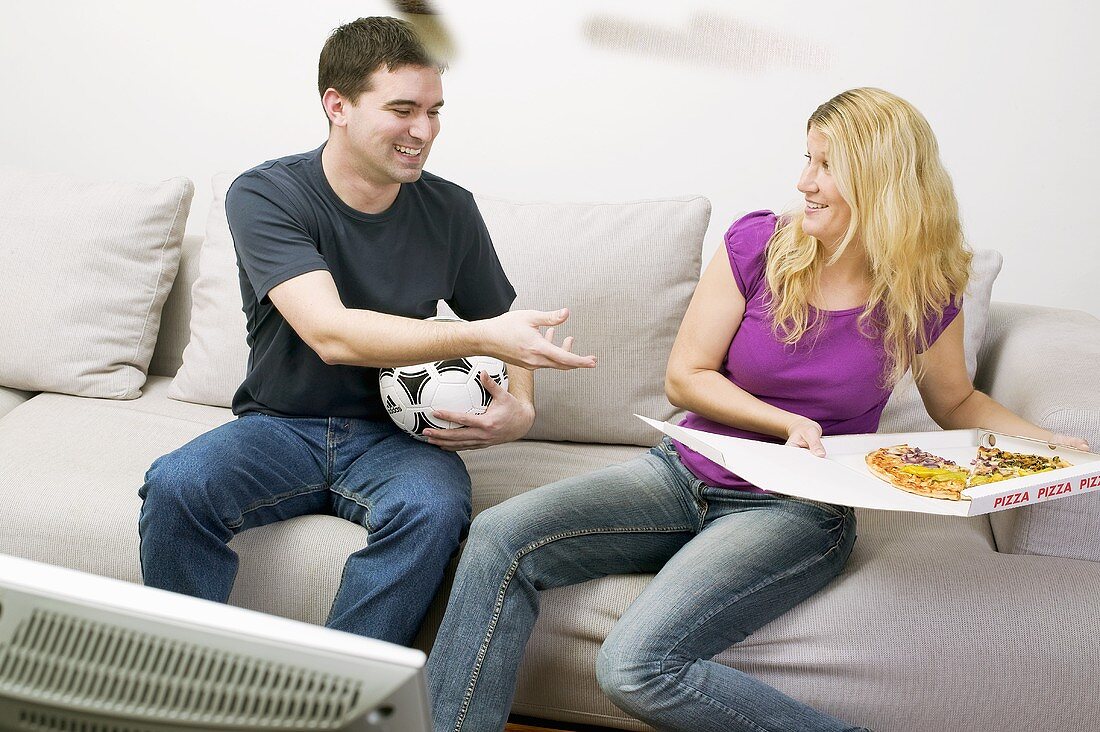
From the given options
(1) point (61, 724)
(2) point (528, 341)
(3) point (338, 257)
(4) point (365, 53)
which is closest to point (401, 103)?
(4) point (365, 53)

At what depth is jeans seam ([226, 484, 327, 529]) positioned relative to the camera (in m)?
1.61

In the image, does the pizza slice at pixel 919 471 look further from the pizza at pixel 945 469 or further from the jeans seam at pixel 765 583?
the jeans seam at pixel 765 583

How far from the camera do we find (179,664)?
519 millimetres

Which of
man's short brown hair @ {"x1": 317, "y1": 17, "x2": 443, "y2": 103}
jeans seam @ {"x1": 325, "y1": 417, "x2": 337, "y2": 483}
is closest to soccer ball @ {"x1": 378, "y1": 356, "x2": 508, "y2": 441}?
jeans seam @ {"x1": 325, "y1": 417, "x2": 337, "y2": 483}

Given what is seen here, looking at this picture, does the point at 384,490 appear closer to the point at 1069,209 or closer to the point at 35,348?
the point at 35,348

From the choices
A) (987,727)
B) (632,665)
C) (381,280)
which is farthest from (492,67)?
(987,727)

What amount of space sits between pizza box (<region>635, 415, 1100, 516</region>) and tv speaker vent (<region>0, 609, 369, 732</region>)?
87 cm

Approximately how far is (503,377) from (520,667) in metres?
0.49

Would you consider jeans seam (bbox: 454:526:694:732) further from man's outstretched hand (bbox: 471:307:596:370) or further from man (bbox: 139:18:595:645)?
man's outstretched hand (bbox: 471:307:596:370)

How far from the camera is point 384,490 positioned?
1662 mm

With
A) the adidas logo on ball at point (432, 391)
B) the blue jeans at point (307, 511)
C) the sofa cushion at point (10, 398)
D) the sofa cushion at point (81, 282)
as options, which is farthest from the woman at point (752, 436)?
the sofa cushion at point (10, 398)

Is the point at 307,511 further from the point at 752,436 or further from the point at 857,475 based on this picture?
the point at 857,475

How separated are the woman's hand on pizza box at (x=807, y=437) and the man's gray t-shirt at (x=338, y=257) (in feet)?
2.13

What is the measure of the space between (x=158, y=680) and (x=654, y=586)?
1.04m
